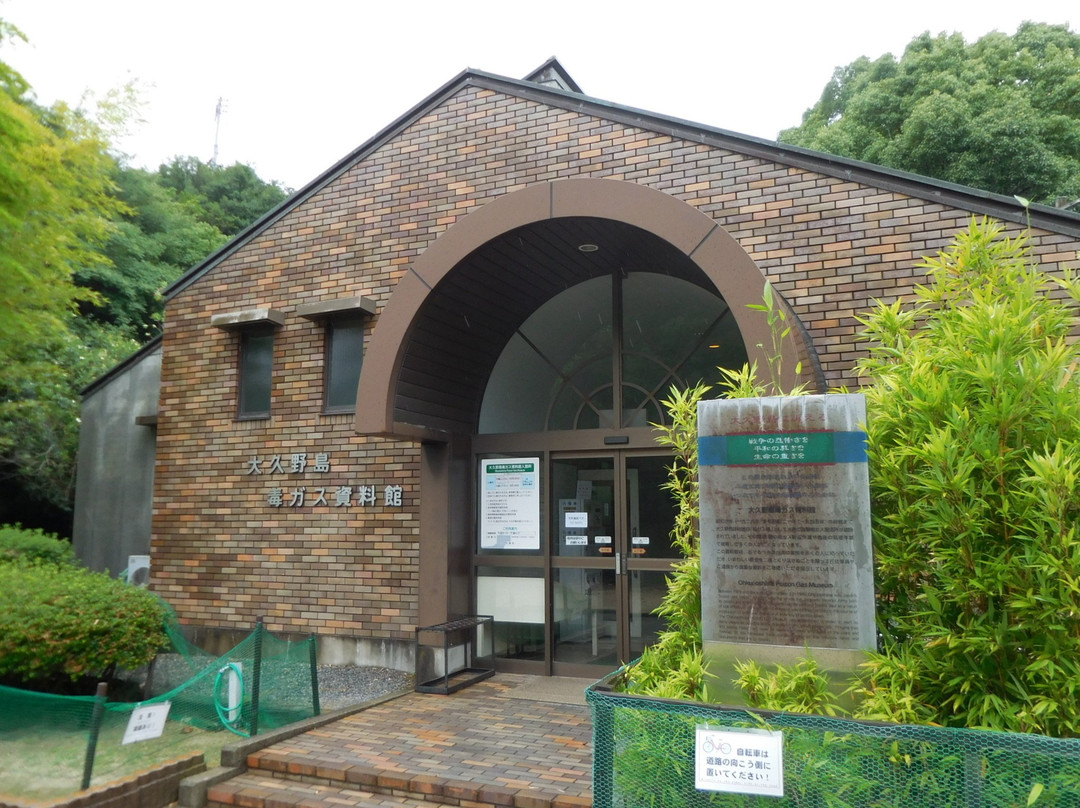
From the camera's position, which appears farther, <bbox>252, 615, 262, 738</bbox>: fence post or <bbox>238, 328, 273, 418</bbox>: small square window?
<bbox>238, 328, 273, 418</bbox>: small square window

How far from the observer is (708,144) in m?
7.94

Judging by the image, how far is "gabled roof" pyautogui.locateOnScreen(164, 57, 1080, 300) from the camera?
6.77m

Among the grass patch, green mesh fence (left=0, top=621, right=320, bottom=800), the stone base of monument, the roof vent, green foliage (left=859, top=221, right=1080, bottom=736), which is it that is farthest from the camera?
the roof vent

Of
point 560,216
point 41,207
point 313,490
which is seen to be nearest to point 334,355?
point 313,490

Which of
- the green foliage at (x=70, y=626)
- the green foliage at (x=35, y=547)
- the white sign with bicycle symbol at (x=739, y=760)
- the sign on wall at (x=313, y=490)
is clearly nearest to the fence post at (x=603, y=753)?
the white sign with bicycle symbol at (x=739, y=760)

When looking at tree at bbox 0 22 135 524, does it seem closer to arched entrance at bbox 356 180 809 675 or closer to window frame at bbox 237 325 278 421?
window frame at bbox 237 325 278 421

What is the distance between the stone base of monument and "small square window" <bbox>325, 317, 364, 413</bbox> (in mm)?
6074

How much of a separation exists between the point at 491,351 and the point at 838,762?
6593 millimetres

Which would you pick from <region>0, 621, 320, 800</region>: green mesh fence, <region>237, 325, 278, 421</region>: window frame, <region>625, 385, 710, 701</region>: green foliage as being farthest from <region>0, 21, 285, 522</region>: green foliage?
<region>625, 385, 710, 701</region>: green foliage

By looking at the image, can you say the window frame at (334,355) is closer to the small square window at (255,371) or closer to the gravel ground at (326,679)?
the small square window at (255,371)

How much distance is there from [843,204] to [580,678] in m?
5.19

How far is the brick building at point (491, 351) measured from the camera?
24.4 ft

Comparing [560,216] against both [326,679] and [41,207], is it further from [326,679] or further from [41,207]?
[41,207]

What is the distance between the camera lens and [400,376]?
8.15m
